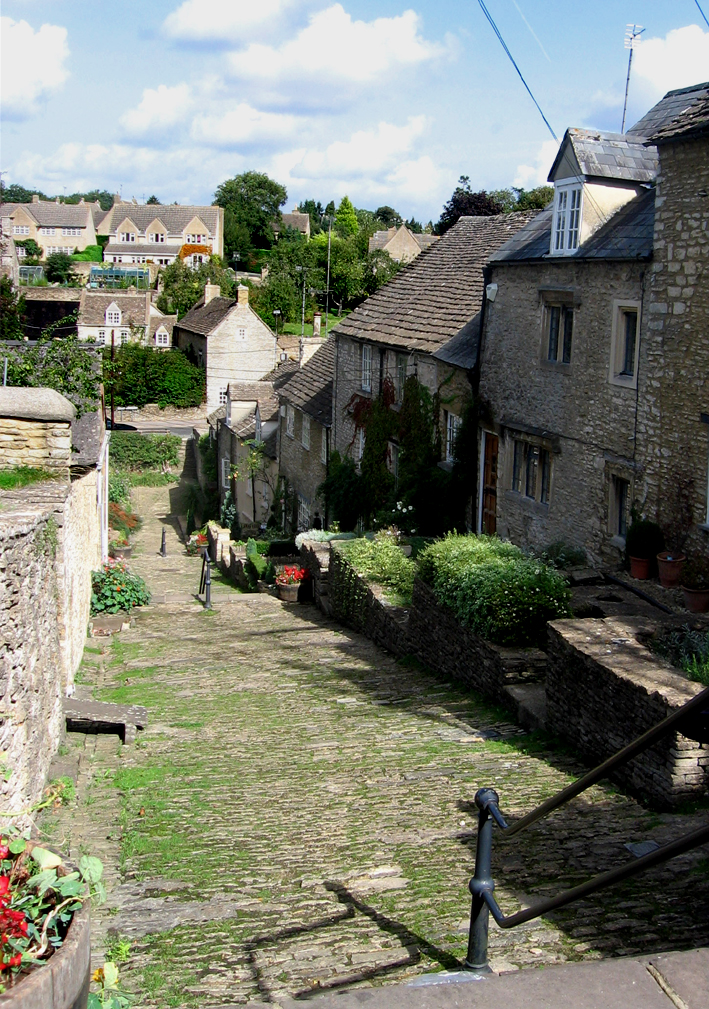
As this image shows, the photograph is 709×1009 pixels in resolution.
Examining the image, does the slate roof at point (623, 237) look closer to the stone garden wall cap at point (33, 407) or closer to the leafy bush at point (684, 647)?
the leafy bush at point (684, 647)

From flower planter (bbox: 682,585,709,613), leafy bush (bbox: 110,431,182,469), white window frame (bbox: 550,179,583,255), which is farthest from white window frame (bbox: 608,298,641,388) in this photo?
leafy bush (bbox: 110,431,182,469)

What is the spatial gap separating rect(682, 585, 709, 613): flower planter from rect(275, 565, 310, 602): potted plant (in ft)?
35.6

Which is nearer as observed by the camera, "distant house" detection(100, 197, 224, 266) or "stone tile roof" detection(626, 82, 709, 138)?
"stone tile roof" detection(626, 82, 709, 138)

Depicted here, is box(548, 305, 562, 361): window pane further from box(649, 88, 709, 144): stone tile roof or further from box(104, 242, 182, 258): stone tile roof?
box(104, 242, 182, 258): stone tile roof

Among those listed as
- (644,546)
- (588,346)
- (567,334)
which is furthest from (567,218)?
(644,546)

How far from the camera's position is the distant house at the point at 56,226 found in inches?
4916

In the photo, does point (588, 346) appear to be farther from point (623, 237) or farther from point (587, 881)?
point (587, 881)

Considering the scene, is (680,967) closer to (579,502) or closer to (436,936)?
(436,936)

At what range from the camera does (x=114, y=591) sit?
18547 millimetres

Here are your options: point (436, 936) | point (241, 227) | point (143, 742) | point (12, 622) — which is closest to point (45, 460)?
point (143, 742)

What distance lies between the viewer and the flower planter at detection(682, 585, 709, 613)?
12.5 metres

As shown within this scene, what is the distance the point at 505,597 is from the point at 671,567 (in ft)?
10.6

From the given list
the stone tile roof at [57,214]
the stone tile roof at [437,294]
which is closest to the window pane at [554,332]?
the stone tile roof at [437,294]

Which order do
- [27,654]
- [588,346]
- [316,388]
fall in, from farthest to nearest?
[316,388] < [588,346] < [27,654]
